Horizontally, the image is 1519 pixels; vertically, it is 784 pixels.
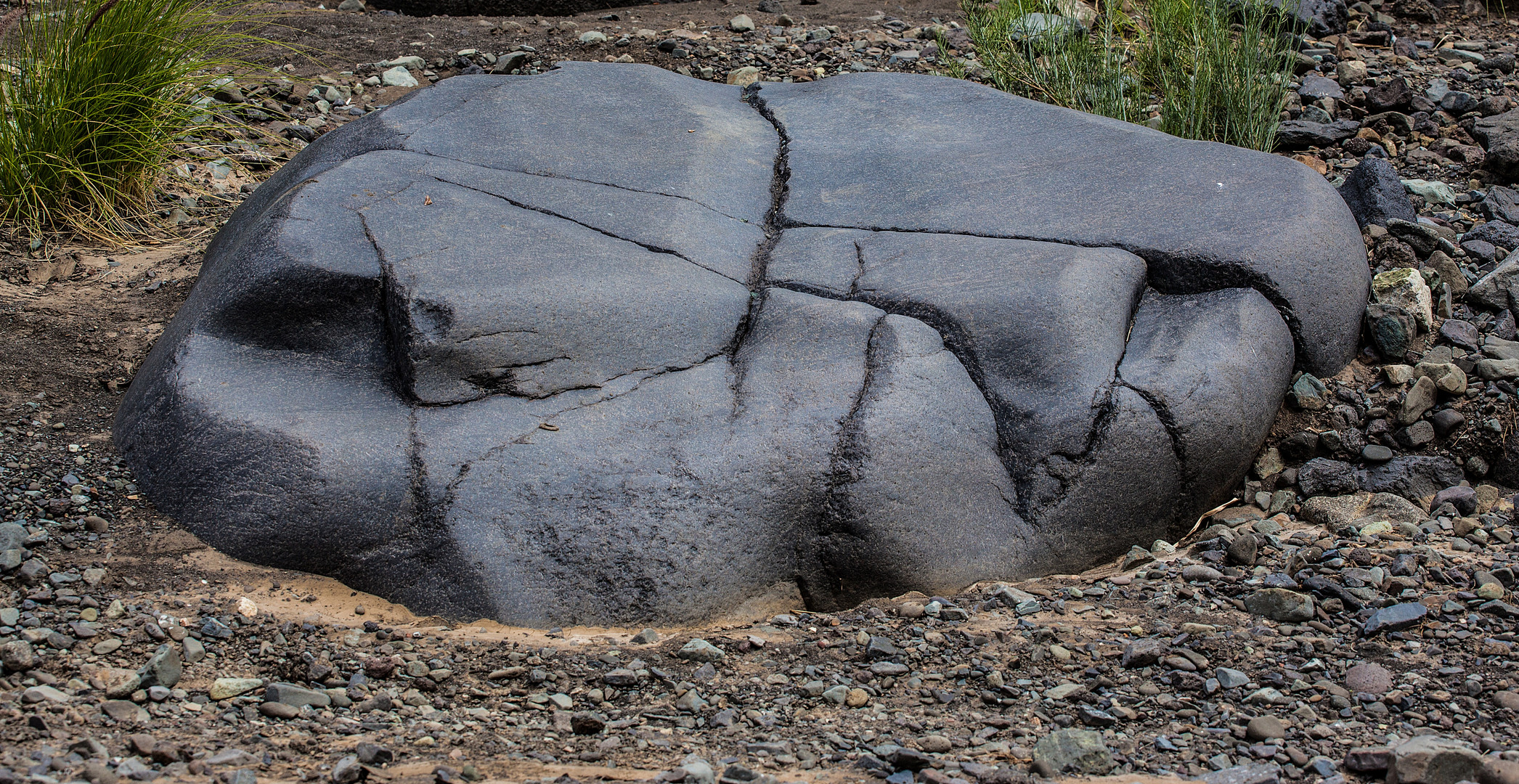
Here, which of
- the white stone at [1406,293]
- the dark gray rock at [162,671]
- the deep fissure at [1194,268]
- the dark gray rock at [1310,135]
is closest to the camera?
the dark gray rock at [162,671]

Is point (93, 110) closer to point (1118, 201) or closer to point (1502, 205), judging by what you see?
point (1118, 201)

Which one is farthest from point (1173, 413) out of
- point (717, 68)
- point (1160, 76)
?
point (717, 68)

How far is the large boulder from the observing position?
260 cm

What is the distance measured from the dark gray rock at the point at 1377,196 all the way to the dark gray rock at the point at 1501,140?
75 cm

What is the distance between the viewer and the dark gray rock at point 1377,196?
383 cm

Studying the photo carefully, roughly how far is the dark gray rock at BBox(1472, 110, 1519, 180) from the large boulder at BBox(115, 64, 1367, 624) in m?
1.46

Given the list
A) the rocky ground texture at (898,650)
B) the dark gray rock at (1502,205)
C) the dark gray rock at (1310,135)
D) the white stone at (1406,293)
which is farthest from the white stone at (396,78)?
the dark gray rock at (1502,205)

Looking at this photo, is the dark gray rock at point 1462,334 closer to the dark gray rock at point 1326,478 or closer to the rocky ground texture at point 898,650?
the rocky ground texture at point 898,650

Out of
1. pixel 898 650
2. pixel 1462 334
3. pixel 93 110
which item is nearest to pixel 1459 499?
pixel 1462 334

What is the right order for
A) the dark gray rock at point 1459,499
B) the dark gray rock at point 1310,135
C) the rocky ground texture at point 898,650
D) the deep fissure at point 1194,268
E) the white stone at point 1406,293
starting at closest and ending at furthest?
the rocky ground texture at point 898,650 < the dark gray rock at point 1459,499 < the deep fissure at point 1194,268 < the white stone at point 1406,293 < the dark gray rock at point 1310,135

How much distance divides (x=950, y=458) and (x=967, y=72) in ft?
11.1

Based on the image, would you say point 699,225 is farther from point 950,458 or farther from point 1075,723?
point 1075,723

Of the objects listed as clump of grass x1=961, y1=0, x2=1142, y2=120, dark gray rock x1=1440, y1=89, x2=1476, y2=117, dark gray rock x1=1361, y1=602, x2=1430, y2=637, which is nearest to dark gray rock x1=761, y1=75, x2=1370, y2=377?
dark gray rock x1=1361, y1=602, x2=1430, y2=637

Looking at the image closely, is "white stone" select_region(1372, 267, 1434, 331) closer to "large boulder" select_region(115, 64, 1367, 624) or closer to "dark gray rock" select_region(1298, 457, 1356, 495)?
"large boulder" select_region(115, 64, 1367, 624)
